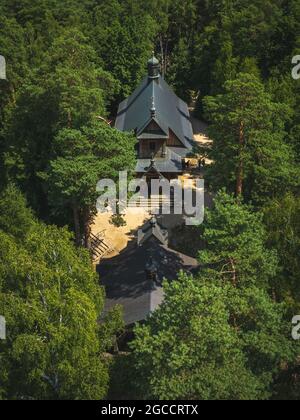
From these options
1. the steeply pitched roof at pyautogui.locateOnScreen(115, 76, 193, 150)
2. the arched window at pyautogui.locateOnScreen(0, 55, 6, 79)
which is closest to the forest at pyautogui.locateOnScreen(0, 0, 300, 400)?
the arched window at pyautogui.locateOnScreen(0, 55, 6, 79)

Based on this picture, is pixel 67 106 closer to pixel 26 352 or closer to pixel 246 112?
pixel 246 112

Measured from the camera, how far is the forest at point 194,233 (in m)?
23.2

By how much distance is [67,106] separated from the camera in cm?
3544

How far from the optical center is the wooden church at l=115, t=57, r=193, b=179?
47.0m

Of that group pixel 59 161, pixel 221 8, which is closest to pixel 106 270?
pixel 59 161

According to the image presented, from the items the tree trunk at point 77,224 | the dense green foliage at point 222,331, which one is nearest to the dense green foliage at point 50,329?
the dense green foliage at point 222,331

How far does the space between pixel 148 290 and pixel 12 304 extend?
10.3 m

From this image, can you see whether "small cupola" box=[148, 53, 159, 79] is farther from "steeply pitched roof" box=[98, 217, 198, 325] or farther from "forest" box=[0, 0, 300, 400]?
"steeply pitched roof" box=[98, 217, 198, 325]

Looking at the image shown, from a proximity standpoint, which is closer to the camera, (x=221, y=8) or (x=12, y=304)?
(x=12, y=304)

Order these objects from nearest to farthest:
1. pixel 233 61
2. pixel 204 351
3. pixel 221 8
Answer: pixel 204 351 < pixel 233 61 < pixel 221 8

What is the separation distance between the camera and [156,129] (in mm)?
47312

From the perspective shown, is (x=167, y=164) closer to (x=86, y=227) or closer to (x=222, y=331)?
(x=86, y=227)

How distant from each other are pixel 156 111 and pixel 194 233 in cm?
1227

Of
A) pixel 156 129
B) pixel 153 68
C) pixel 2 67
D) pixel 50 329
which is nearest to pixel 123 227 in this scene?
pixel 156 129
